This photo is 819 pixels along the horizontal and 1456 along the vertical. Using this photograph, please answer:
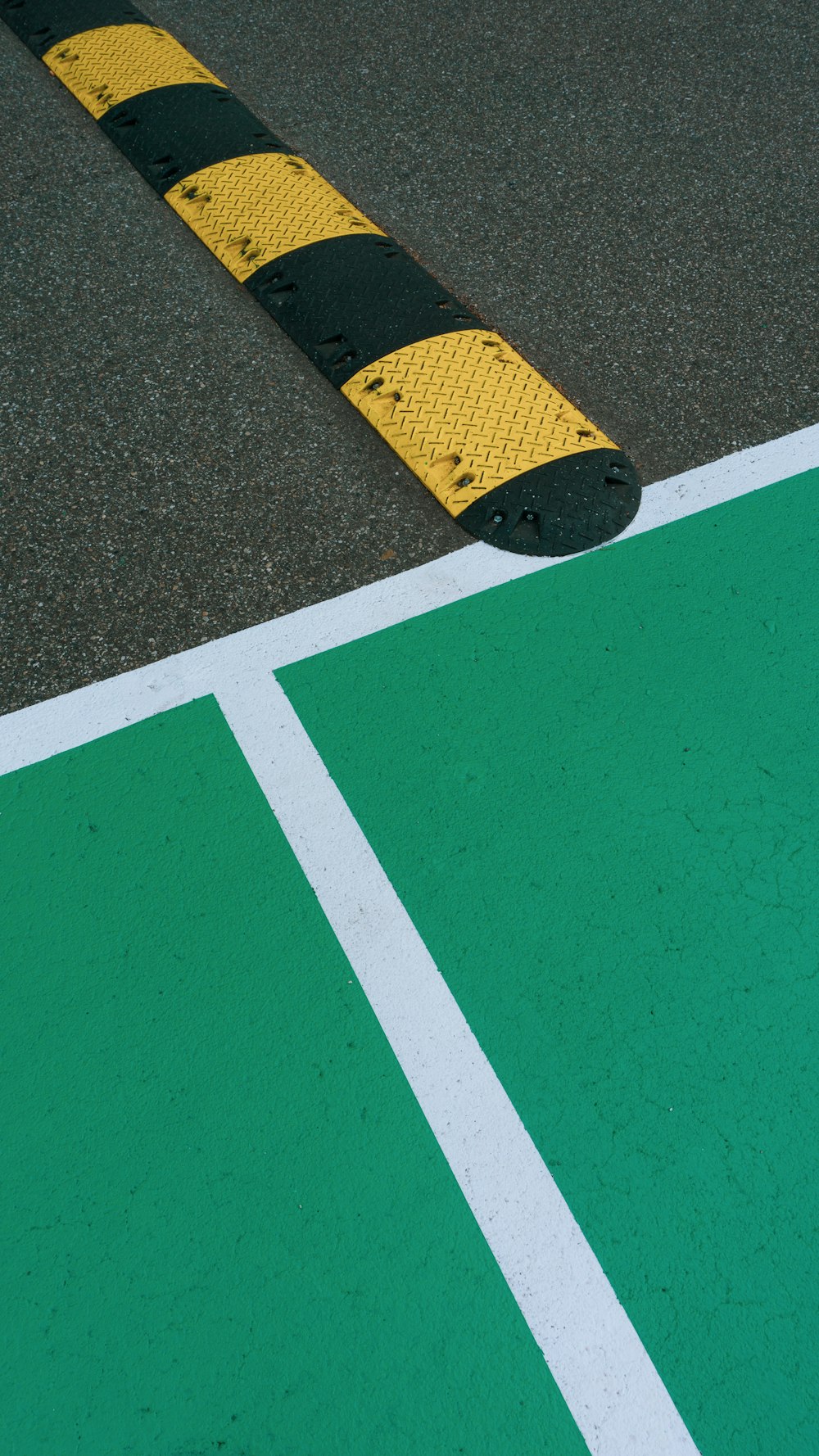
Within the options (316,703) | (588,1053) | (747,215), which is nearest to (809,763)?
(588,1053)

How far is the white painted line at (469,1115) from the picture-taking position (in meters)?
1.76

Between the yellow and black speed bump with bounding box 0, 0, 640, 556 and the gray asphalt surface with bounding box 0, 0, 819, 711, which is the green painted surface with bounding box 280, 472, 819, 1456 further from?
the gray asphalt surface with bounding box 0, 0, 819, 711

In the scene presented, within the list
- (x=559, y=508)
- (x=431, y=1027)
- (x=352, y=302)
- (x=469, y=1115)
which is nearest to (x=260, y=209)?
(x=352, y=302)

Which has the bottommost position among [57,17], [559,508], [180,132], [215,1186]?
[215,1186]

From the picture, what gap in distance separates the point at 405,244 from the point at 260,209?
0.55 metres

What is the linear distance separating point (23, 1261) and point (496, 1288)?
0.85 m

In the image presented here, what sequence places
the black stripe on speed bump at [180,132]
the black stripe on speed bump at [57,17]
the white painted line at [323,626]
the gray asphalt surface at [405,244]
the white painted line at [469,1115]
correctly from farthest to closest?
the black stripe on speed bump at [57,17] → the black stripe on speed bump at [180,132] → the gray asphalt surface at [405,244] → the white painted line at [323,626] → the white painted line at [469,1115]

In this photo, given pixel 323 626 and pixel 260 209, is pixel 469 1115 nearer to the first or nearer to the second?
pixel 323 626

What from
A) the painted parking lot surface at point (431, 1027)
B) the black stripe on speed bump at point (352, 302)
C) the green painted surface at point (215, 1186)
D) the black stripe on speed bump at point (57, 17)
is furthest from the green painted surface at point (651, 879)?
the black stripe on speed bump at point (57, 17)

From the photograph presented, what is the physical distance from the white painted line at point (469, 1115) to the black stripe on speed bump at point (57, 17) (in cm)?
388

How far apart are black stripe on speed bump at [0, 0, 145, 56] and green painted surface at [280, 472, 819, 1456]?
3.82 m

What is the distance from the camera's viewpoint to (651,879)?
7.58ft

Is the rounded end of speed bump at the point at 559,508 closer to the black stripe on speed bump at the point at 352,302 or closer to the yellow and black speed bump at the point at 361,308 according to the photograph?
the yellow and black speed bump at the point at 361,308

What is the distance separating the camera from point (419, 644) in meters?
2.71
